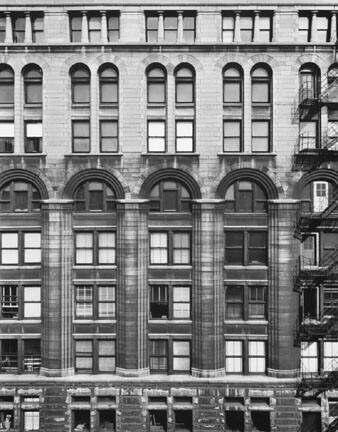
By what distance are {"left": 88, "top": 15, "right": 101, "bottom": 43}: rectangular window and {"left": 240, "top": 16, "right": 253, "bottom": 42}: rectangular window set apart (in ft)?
30.3

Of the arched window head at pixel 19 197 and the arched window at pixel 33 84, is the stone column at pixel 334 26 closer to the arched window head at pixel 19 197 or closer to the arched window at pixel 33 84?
the arched window at pixel 33 84

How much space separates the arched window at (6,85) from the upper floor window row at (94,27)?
4.68 metres

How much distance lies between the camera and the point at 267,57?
2880 cm

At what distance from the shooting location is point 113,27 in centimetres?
2938

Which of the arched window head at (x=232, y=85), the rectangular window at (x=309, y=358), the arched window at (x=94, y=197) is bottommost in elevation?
the rectangular window at (x=309, y=358)

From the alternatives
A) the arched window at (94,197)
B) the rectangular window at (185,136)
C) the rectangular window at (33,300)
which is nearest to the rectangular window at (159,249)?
the arched window at (94,197)

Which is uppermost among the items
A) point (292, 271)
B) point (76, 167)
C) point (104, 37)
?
point (104, 37)

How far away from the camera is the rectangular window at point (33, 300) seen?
29.8m

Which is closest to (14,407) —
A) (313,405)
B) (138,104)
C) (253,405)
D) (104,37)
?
(253,405)

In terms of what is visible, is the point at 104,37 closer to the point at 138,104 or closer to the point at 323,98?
the point at 138,104

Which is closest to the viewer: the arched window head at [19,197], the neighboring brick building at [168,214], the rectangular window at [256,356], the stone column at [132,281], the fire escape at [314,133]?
the fire escape at [314,133]

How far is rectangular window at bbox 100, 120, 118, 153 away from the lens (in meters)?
29.4

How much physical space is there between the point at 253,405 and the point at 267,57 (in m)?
22.2

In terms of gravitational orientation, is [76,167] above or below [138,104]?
below
